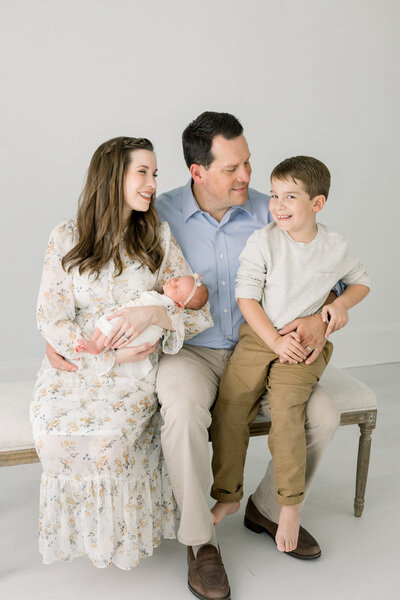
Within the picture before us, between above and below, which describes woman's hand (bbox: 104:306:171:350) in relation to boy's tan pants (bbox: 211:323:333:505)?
above

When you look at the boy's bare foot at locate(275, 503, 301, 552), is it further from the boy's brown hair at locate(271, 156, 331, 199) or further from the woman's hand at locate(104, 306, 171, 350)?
the boy's brown hair at locate(271, 156, 331, 199)

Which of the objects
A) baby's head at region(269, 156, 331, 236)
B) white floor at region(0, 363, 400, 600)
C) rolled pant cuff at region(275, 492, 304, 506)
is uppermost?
baby's head at region(269, 156, 331, 236)

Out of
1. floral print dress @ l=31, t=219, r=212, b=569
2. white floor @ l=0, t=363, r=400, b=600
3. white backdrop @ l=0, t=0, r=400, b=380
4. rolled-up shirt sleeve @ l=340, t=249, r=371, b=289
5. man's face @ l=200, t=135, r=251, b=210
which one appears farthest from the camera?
white backdrop @ l=0, t=0, r=400, b=380

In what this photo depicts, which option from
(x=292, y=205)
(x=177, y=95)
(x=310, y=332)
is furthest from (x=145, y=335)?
(x=177, y=95)

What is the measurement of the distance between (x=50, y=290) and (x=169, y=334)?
44cm

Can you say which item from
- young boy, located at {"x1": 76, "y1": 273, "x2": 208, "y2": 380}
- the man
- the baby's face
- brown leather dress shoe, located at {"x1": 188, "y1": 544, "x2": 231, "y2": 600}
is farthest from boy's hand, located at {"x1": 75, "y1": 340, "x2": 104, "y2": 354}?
brown leather dress shoe, located at {"x1": 188, "y1": 544, "x2": 231, "y2": 600}

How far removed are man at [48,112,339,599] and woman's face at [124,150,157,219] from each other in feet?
1.13

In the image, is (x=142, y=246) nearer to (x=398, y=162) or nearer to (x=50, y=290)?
(x=50, y=290)

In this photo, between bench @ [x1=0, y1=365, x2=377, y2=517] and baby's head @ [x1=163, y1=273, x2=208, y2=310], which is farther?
baby's head @ [x1=163, y1=273, x2=208, y2=310]

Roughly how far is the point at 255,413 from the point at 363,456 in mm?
520

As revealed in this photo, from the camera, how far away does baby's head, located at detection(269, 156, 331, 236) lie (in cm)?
236

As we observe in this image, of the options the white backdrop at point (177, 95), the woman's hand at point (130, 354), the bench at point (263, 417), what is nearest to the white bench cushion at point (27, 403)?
the bench at point (263, 417)

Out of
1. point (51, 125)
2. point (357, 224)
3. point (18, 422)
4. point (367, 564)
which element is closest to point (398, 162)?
point (357, 224)

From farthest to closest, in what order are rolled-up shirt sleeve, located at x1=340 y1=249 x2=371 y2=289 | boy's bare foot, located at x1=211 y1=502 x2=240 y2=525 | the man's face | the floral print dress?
the man's face
rolled-up shirt sleeve, located at x1=340 y1=249 x2=371 y2=289
boy's bare foot, located at x1=211 y1=502 x2=240 y2=525
the floral print dress
